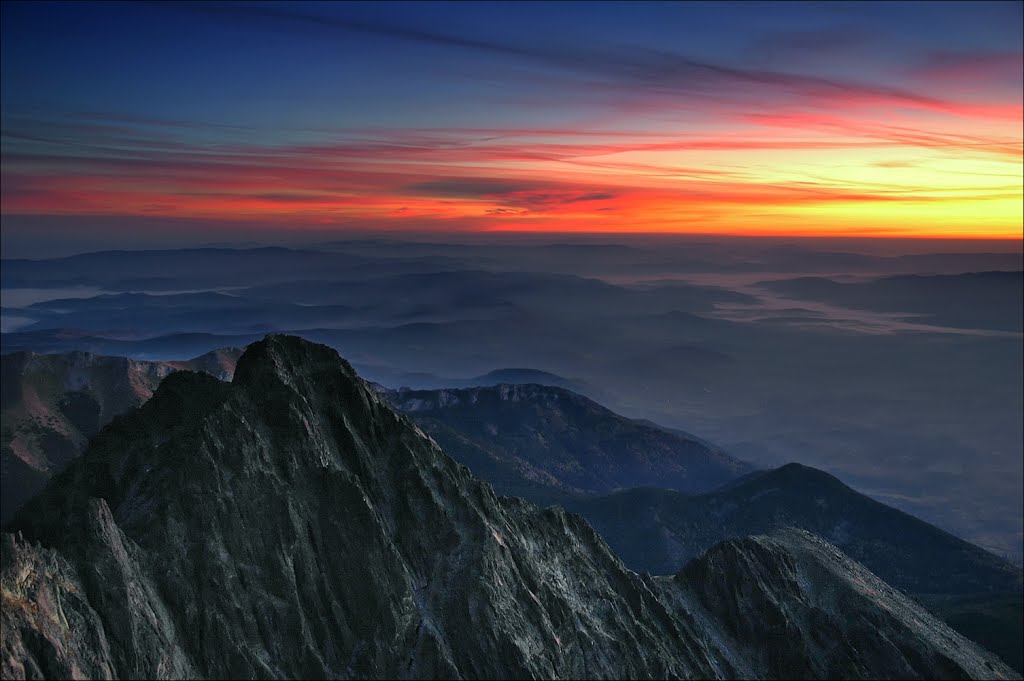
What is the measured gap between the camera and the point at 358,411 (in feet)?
331

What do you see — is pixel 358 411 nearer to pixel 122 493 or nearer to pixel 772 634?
pixel 122 493

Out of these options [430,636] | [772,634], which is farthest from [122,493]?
[772,634]

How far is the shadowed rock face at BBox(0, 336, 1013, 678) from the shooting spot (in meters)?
71.6

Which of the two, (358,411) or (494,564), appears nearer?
(494,564)

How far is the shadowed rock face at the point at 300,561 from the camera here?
2820 inches

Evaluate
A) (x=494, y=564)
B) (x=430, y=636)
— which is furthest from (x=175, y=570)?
(x=494, y=564)

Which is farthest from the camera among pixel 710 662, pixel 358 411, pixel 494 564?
pixel 710 662

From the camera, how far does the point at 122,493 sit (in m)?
87.8

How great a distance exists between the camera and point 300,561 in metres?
86.4

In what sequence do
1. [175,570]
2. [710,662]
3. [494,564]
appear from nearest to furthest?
1. [175,570]
2. [494,564]
3. [710,662]

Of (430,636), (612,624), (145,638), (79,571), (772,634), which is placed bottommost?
(772,634)

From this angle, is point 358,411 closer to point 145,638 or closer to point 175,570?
point 175,570

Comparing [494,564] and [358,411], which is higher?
[358,411]

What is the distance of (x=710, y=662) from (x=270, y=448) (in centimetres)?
5822
